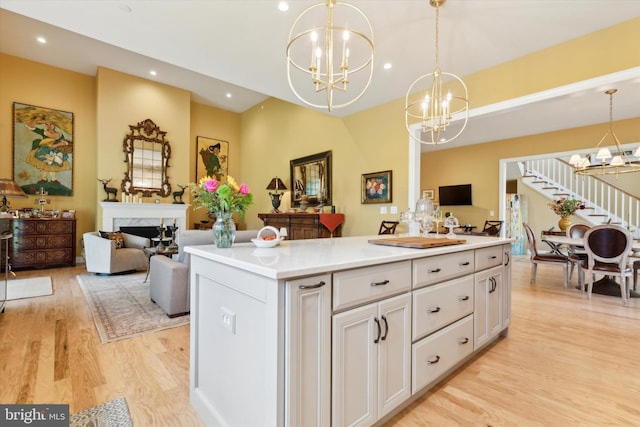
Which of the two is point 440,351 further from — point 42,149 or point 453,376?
point 42,149

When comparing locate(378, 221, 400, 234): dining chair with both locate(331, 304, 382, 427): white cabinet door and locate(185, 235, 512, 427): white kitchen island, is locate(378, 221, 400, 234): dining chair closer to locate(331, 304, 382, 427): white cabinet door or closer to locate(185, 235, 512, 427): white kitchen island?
locate(185, 235, 512, 427): white kitchen island

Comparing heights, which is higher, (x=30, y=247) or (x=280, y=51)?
(x=280, y=51)

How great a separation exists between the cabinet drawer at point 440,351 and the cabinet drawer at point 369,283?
1.37 ft

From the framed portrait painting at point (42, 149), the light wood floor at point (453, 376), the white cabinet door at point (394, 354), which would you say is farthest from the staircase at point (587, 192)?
the framed portrait painting at point (42, 149)

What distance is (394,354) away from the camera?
5.03 ft

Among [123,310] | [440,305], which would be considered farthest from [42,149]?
[440,305]

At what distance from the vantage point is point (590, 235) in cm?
406

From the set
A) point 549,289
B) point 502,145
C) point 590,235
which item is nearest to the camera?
point 590,235

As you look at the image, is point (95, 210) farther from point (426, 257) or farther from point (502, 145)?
point (502, 145)

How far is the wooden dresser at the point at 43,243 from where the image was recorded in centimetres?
518

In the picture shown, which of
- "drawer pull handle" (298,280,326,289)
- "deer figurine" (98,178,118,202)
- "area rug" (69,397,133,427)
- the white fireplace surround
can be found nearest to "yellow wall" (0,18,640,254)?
"deer figurine" (98,178,118,202)

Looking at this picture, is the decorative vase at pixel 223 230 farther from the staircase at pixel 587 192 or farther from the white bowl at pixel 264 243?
the staircase at pixel 587 192

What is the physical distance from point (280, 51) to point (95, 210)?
567cm

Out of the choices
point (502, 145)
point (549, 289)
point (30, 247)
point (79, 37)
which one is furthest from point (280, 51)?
point (502, 145)
